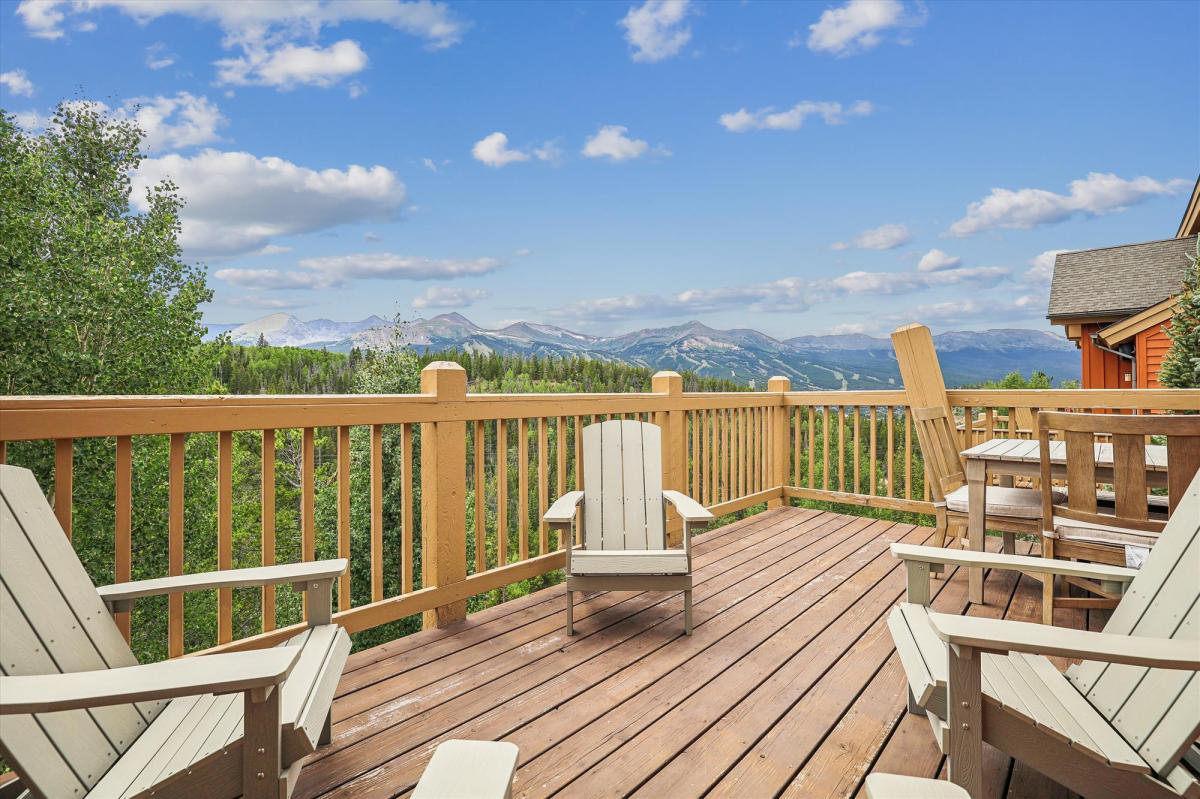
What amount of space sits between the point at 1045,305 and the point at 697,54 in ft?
48.6

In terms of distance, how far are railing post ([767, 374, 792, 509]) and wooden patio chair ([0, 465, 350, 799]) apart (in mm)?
4449

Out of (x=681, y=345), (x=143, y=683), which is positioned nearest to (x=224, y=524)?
(x=143, y=683)

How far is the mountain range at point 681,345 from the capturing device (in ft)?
44.5

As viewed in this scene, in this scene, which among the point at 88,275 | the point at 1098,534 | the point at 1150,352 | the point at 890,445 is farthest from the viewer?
the point at 88,275

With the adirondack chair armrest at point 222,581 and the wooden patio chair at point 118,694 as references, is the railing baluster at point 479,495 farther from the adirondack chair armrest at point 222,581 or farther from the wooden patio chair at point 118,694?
the wooden patio chair at point 118,694

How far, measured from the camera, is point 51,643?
1.29 metres

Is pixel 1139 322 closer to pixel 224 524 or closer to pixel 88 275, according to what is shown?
pixel 224 524

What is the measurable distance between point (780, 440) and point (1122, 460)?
120 inches

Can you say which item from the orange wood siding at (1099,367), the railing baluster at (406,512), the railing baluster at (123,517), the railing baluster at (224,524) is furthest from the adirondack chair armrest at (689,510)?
the orange wood siding at (1099,367)

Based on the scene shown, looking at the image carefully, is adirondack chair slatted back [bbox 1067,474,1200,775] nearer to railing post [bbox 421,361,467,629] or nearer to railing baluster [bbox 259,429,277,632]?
railing post [bbox 421,361,467,629]

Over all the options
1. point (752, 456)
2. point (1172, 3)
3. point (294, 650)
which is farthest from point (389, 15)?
point (294, 650)

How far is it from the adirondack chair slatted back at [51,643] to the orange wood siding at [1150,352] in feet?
38.9

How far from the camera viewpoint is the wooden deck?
66.9 inches

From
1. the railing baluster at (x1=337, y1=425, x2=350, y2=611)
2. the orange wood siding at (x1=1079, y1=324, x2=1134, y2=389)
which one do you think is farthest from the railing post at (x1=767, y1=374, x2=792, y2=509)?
the orange wood siding at (x1=1079, y1=324, x2=1134, y2=389)
